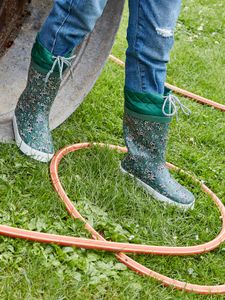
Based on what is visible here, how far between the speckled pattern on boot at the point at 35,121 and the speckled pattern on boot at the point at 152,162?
1.19ft

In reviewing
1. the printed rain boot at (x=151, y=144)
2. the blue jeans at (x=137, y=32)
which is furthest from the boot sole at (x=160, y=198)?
the blue jeans at (x=137, y=32)

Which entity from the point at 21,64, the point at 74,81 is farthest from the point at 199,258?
the point at 21,64

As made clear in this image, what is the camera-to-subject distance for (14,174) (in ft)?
9.41

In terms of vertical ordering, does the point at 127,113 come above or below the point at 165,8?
below

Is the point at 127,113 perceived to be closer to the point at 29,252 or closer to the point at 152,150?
the point at 152,150

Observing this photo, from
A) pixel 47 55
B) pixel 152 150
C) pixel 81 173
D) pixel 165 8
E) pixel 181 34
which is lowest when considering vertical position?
pixel 181 34

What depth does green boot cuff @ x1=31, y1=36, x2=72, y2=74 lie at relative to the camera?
9.17ft

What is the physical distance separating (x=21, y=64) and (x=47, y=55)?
611 millimetres

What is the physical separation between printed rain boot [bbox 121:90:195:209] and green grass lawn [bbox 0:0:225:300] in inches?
2.3

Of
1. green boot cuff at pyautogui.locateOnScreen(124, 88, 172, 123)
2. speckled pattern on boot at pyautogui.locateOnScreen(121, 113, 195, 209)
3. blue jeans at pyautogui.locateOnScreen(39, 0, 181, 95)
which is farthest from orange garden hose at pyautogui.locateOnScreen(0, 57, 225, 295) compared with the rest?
blue jeans at pyautogui.locateOnScreen(39, 0, 181, 95)

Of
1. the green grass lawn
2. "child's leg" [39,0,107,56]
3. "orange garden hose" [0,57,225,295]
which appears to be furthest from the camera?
"child's leg" [39,0,107,56]

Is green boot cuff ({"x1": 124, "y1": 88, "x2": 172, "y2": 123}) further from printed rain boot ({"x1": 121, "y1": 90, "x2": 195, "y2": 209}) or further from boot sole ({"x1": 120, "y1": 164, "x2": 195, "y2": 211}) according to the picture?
boot sole ({"x1": 120, "y1": 164, "x2": 195, "y2": 211})

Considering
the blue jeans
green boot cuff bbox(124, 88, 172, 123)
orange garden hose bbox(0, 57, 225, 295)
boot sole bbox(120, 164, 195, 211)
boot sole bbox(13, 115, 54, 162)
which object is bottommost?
boot sole bbox(13, 115, 54, 162)

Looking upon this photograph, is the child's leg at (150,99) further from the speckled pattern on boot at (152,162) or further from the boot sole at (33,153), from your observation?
the boot sole at (33,153)
